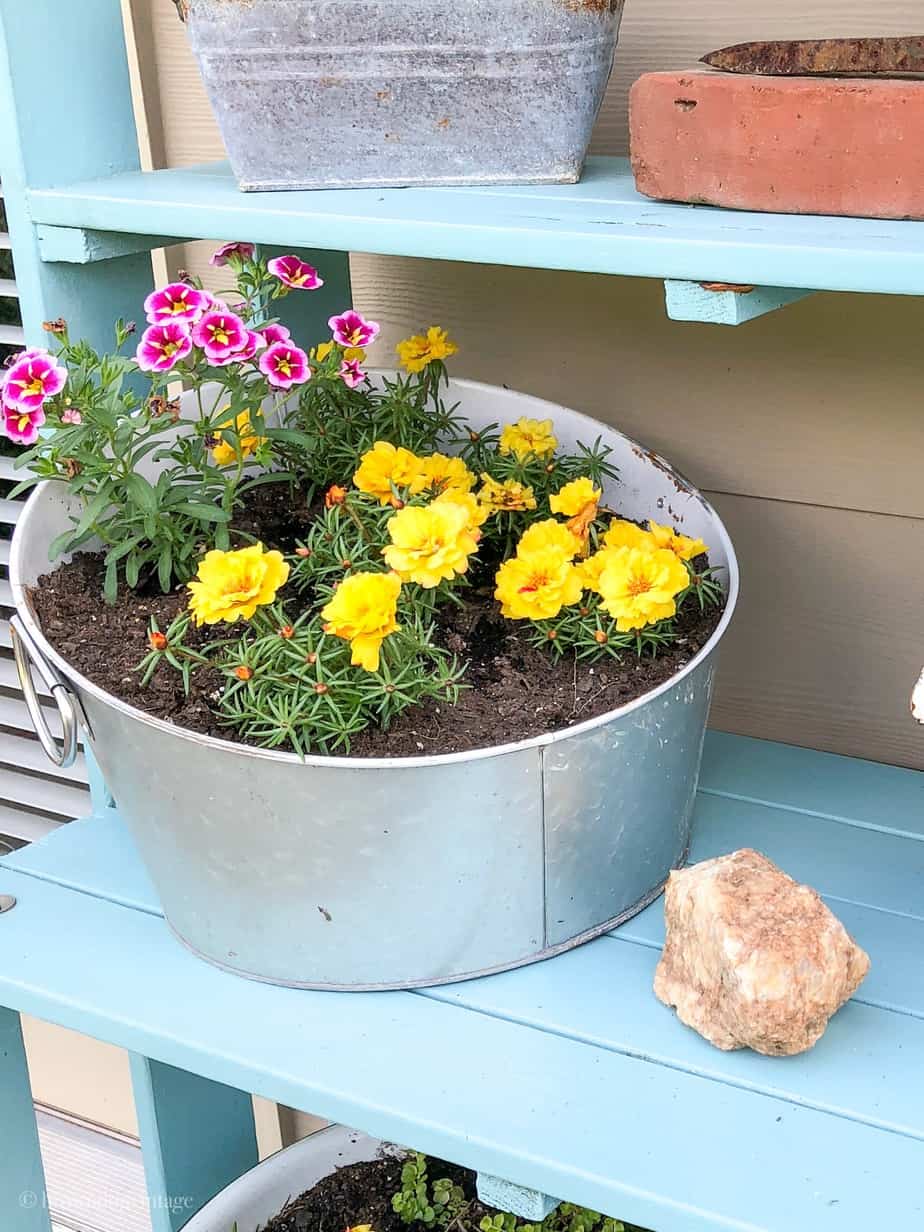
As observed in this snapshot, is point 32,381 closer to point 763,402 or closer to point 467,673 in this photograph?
point 467,673

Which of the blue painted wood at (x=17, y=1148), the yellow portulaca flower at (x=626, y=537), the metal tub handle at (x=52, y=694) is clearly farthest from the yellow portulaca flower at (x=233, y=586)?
the blue painted wood at (x=17, y=1148)

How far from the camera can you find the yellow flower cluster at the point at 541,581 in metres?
0.91

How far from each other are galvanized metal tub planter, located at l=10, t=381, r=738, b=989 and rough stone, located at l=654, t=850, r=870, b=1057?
0.27ft

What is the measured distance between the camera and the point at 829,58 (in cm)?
88

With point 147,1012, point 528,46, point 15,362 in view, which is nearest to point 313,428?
point 15,362

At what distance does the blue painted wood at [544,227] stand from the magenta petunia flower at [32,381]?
12 centimetres

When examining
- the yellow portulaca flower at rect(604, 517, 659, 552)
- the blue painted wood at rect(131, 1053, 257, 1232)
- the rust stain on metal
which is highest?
the rust stain on metal

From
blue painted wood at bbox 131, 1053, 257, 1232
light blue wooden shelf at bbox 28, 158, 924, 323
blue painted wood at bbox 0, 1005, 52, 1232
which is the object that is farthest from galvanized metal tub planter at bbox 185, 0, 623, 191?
blue painted wood at bbox 131, 1053, 257, 1232

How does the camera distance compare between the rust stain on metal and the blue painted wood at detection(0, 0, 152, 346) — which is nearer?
the rust stain on metal

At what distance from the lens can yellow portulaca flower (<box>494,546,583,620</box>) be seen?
911 millimetres

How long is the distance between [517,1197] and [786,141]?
68 centimetres

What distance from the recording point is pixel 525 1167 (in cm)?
80

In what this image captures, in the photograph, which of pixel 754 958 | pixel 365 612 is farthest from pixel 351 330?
pixel 754 958

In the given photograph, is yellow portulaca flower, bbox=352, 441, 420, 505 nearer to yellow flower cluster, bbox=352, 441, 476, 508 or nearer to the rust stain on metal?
yellow flower cluster, bbox=352, 441, 476, 508
